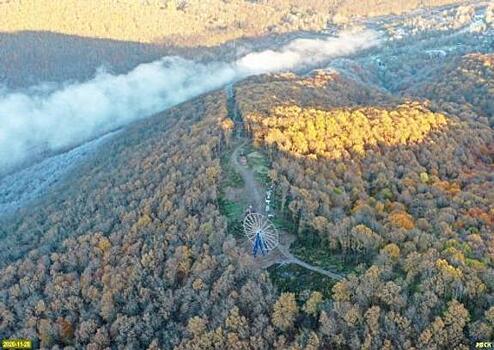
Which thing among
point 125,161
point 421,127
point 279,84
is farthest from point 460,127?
point 125,161

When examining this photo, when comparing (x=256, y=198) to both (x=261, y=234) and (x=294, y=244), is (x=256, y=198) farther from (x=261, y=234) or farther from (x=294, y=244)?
(x=261, y=234)

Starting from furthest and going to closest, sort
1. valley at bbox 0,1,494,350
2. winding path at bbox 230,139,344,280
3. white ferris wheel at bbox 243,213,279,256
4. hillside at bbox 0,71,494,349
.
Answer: white ferris wheel at bbox 243,213,279,256, winding path at bbox 230,139,344,280, valley at bbox 0,1,494,350, hillside at bbox 0,71,494,349

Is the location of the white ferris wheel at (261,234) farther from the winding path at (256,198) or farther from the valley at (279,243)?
the winding path at (256,198)

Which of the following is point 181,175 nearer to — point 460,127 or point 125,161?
point 125,161

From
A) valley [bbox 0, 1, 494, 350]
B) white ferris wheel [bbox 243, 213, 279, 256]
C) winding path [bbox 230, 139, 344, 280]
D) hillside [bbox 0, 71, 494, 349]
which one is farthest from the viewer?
white ferris wheel [bbox 243, 213, 279, 256]

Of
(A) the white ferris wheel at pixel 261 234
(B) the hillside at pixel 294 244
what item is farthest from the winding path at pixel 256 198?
(A) the white ferris wheel at pixel 261 234

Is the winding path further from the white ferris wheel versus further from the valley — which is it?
the white ferris wheel

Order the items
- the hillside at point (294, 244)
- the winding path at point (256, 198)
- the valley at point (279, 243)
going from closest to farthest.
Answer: the hillside at point (294, 244) → the valley at point (279, 243) → the winding path at point (256, 198)

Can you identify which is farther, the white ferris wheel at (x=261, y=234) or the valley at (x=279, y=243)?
the white ferris wheel at (x=261, y=234)

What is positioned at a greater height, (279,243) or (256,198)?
(256,198)

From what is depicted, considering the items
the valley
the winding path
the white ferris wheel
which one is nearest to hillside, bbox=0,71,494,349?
the valley

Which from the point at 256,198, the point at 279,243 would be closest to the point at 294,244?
the point at 279,243
